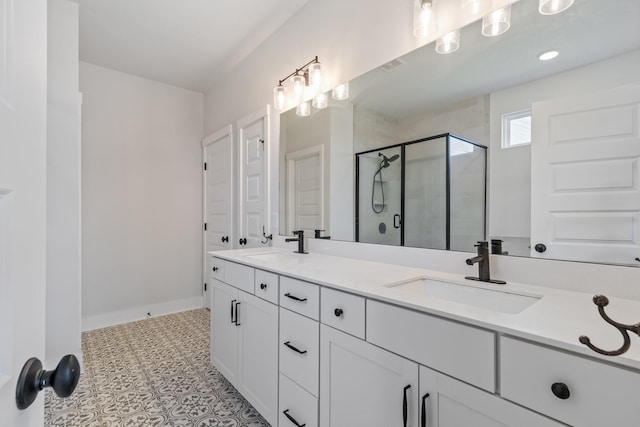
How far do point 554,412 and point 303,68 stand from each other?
2367mm

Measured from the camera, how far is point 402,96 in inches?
68.2

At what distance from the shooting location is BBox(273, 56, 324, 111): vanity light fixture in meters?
2.19

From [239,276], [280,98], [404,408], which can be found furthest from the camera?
→ [280,98]

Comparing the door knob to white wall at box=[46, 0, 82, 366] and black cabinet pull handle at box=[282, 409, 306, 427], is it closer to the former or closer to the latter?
black cabinet pull handle at box=[282, 409, 306, 427]

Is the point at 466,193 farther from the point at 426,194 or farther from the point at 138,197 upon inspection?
the point at 138,197

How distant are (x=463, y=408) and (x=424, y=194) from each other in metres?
1.03

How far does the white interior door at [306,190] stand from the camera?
7.38 feet

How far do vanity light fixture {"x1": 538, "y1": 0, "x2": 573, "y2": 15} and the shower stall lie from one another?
0.54 meters

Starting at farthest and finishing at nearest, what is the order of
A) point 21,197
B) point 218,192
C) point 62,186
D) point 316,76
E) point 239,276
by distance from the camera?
point 218,192
point 62,186
point 316,76
point 239,276
point 21,197

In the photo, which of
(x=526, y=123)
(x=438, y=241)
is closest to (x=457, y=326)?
(x=438, y=241)

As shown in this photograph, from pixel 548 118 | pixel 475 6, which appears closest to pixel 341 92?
pixel 475 6

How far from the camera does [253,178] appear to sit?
9.92 ft

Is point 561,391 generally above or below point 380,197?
below

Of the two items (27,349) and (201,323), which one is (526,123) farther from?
(201,323)
